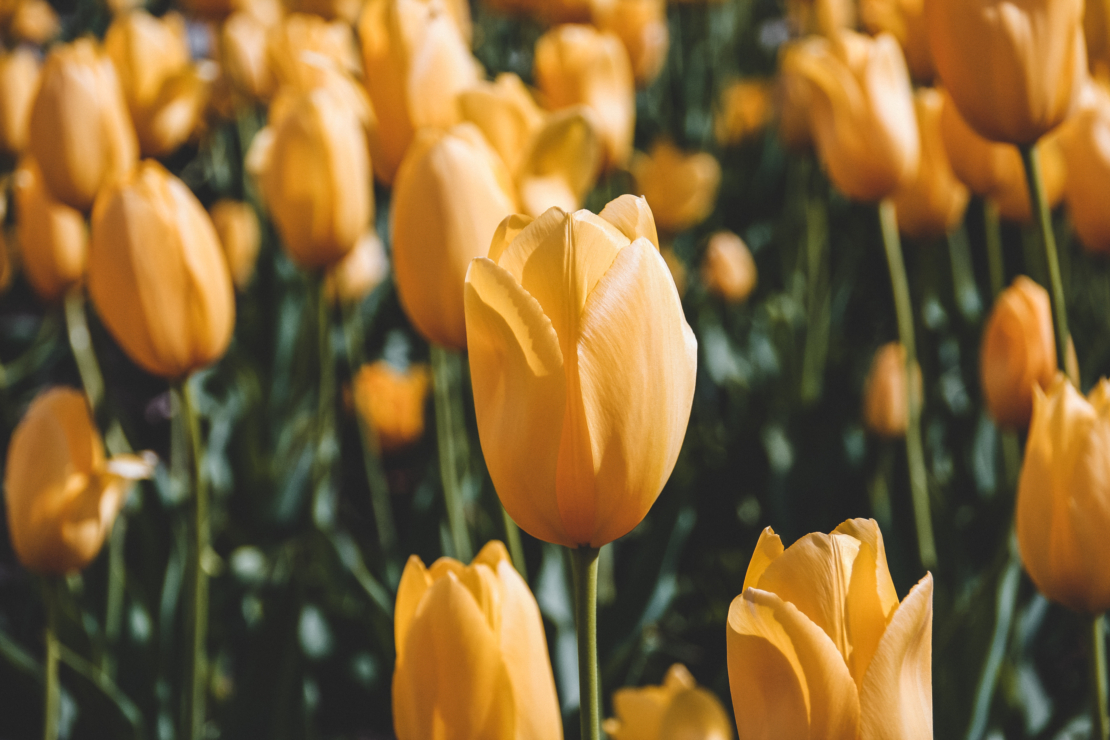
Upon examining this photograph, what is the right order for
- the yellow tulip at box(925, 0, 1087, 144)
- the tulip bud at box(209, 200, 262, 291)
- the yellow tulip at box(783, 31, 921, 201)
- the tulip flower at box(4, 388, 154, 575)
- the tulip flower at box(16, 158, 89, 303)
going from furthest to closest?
1. the tulip bud at box(209, 200, 262, 291)
2. the tulip flower at box(16, 158, 89, 303)
3. the yellow tulip at box(783, 31, 921, 201)
4. the tulip flower at box(4, 388, 154, 575)
5. the yellow tulip at box(925, 0, 1087, 144)

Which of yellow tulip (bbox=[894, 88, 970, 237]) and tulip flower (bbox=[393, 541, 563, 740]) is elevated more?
tulip flower (bbox=[393, 541, 563, 740])

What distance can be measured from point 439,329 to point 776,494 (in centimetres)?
75

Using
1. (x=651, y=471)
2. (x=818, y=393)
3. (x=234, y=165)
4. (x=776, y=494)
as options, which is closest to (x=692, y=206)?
(x=818, y=393)

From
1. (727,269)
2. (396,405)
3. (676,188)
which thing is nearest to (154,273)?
(396,405)

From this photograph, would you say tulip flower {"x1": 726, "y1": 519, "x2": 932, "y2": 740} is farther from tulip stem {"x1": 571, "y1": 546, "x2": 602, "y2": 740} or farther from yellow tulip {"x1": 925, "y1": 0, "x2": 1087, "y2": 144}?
yellow tulip {"x1": 925, "y1": 0, "x2": 1087, "y2": 144}

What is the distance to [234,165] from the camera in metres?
2.44

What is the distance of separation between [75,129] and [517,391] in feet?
2.60

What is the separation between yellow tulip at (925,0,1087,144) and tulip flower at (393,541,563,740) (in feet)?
1.66

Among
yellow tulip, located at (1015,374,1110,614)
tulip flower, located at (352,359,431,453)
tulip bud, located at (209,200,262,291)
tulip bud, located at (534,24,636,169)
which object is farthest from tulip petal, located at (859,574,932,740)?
tulip bud, located at (209,200,262,291)

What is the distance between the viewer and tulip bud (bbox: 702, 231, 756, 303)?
5.64 feet

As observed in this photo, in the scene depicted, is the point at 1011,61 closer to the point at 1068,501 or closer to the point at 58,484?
the point at 1068,501

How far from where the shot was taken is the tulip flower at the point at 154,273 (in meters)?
0.74

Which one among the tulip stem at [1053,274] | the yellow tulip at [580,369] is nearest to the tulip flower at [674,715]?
the yellow tulip at [580,369]

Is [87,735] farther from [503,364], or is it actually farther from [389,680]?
[503,364]
